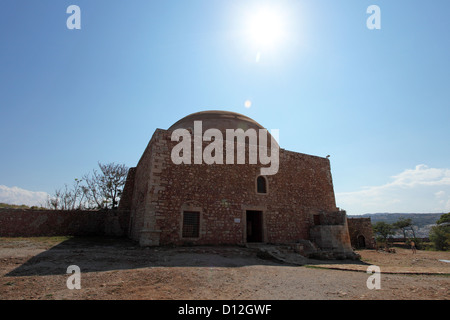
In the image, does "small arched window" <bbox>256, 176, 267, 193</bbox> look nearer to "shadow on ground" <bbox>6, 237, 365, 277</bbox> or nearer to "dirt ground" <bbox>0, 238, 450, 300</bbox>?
"shadow on ground" <bbox>6, 237, 365, 277</bbox>

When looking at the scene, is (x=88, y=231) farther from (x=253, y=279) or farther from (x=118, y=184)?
(x=253, y=279)

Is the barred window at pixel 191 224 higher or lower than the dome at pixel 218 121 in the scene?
lower

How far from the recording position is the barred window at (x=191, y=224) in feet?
33.4

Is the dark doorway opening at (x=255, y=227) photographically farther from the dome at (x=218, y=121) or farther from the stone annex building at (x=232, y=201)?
the dome at (x=218, y=121)

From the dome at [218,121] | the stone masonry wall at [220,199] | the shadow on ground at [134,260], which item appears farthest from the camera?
the dome at [218,121]

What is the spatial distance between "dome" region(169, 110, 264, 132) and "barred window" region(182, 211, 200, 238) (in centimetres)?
521

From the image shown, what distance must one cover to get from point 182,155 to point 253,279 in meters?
6.70

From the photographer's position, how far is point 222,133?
13.2 metres

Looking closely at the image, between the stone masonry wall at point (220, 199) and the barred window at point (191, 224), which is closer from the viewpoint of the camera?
the stone masonry wall at point (220, 199)

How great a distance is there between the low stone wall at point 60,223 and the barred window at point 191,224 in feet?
22.2

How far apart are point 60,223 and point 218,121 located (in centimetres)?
1124

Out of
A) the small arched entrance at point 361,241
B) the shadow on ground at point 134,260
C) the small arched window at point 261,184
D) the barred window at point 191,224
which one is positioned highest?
the small arched window at point 261,184

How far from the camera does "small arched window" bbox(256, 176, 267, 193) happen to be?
41.3ft

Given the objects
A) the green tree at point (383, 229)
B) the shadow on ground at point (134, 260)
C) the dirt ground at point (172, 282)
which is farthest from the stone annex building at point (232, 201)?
the green tree at point (383, 229)
